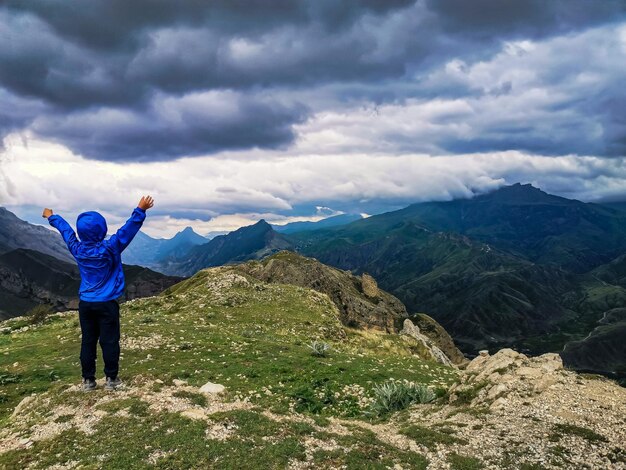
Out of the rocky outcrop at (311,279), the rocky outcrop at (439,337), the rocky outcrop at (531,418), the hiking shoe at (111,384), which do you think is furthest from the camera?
the rocky outcrop at (439,337)

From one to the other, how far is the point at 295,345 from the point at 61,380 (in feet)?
48.9

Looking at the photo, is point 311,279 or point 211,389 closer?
point 211,389

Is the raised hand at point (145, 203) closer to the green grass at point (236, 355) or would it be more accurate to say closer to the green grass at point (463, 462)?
the green grass at point (236, 355)

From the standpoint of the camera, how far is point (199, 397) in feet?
53.1

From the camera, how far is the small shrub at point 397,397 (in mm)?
18016

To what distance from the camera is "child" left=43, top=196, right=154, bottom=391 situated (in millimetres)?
13898

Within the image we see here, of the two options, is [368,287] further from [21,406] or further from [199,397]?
[21,406]

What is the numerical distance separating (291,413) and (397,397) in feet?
17.5

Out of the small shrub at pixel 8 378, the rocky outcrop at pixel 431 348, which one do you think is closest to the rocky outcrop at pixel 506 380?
the small shrub at pixel 8 378

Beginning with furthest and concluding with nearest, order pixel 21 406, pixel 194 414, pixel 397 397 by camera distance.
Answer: pixel 397 397, pixel 21 406, pixel 194 414

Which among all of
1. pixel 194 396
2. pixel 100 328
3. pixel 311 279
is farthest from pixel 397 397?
pixel 311 279

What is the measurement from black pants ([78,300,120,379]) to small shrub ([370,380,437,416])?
1042 cm

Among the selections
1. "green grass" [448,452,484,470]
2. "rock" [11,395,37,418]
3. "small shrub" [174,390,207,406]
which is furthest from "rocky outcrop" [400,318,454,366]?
"rock" [11,395,37,418]

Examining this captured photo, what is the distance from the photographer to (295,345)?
1213 inches
